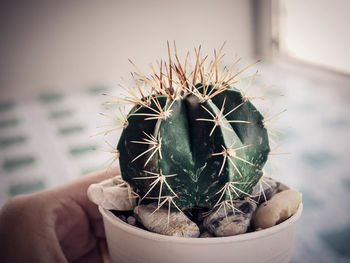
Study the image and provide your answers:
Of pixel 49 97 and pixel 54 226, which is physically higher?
pixel 54 226

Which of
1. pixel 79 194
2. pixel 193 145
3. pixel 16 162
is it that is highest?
pixel 193 145

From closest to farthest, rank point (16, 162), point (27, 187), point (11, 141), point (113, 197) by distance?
1. point (113, 197)
2. point (27, 187)
3. point (16, 162)
4. point (11, 141)

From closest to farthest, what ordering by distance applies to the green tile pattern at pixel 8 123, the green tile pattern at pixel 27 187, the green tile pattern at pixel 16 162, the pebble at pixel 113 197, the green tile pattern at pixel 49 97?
the pebble at pixel 113 197
the green tile pattern at pixel 27 187
the green tile pattern at pixel 16 162
the green tile pattern at pixel 8 123
the green tile pattern at pixel 49 97

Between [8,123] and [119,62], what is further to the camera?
[119,62]

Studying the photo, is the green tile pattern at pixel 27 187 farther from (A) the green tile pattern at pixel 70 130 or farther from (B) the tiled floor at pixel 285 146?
(A) the green tile pattern at pixel 70 130

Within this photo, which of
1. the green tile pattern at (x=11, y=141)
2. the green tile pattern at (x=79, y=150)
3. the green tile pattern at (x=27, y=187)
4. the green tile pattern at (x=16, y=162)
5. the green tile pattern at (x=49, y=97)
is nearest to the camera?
the green tile pattern at (x=27, y=187)

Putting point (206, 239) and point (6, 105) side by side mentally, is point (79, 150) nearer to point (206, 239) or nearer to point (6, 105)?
point (6, 105)

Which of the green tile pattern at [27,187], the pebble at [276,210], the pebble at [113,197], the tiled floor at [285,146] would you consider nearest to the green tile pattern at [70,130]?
the tiled floor at [285,146]

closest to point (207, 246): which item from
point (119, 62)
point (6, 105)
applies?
point (6, 105)
